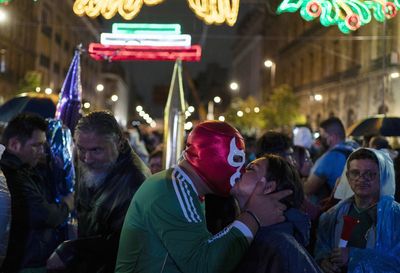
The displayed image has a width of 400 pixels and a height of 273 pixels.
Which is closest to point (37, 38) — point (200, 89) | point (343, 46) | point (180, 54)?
point (343, 46)

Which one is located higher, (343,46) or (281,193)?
(343,46)

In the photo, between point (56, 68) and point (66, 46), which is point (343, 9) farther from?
point (66, 46)

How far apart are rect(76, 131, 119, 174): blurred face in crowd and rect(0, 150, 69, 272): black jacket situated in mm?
643

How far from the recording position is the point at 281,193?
8.61ft

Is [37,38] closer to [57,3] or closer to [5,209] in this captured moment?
[57,3]

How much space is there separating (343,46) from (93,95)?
48813 millimetres

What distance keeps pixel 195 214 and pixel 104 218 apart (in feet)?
3.50

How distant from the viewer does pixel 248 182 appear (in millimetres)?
2635

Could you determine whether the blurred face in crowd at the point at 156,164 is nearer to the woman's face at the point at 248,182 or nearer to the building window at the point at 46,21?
the woman's face at the point at 248,182

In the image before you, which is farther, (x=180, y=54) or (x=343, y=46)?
(x=343, y=46)

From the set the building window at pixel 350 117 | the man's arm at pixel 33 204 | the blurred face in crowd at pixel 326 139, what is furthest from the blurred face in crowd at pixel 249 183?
the building window at pixel 350 117

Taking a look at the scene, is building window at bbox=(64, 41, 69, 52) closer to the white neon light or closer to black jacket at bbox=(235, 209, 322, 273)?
the white neon light

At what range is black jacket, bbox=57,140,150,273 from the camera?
3.34m

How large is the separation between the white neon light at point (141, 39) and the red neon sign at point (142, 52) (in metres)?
0.06
